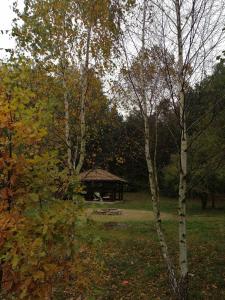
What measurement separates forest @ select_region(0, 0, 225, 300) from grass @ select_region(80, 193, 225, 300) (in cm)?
4

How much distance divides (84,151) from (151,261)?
13.6 feet

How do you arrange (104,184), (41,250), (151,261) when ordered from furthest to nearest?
(104,184) → (151,261) → (41,250)

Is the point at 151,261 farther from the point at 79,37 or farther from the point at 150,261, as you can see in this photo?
the point at 79,37

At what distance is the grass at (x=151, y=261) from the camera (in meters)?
9.10

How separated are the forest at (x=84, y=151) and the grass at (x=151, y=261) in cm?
4

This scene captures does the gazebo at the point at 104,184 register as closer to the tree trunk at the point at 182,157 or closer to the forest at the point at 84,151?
the forest at the point at 84,151

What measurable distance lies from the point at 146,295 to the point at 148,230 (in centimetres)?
612

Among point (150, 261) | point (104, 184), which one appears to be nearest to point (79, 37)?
point (150, 261)

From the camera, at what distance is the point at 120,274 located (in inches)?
402

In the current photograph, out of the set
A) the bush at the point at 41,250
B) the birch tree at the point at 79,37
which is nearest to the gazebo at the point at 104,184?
the birch tree at the point at 79,37

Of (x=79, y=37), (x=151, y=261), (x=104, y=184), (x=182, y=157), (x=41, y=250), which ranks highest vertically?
(x=79, y=37)

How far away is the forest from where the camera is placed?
11.1 feet

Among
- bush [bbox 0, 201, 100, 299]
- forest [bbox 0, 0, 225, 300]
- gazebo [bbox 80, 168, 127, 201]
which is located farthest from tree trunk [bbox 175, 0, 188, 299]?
gazebo [bbox 80, 168, 127, 201]

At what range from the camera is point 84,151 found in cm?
914
